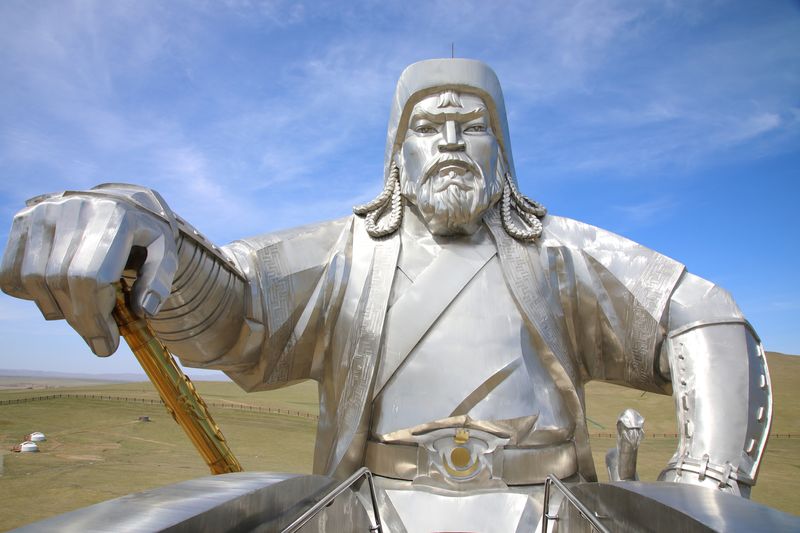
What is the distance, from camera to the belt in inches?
108

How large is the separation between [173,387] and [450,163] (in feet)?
5.31

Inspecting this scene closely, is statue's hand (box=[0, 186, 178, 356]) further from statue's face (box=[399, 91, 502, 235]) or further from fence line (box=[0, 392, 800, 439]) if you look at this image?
fence line (box=[0, 392, 800, 439])

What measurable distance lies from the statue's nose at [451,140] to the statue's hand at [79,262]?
1540 mm

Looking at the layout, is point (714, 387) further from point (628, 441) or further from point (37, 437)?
point (37, 437)

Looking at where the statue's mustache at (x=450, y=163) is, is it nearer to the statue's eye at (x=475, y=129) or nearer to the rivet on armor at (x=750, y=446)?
the statue's eye at (x=475, y=129)

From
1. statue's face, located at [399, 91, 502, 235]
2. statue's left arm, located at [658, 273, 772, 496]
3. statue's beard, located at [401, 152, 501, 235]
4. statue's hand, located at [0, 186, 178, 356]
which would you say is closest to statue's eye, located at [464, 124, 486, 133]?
statue's face, located at [399, 91, 502, 235]

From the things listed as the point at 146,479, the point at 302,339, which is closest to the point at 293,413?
the point at 146,479

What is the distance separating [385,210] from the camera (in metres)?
3.43

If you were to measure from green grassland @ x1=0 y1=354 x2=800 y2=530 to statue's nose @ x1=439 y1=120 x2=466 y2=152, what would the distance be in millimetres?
4949

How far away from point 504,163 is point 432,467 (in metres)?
1.60

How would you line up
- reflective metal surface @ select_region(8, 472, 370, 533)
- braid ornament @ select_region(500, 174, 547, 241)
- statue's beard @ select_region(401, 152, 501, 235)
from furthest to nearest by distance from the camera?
braid ornament @ select_region(500, 174, 547, 241) < statue's beard @ select_region(401, 152, 501, 235) < reflective metal surface @ select_region(8, 472, 370, 533)

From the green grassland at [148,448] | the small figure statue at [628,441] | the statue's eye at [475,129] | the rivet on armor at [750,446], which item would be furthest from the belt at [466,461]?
the green grassland at [148,448]

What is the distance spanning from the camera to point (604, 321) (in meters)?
3.24

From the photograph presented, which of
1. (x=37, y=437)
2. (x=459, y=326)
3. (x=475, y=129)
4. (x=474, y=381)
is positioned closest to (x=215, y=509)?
(x=474, y=381)
